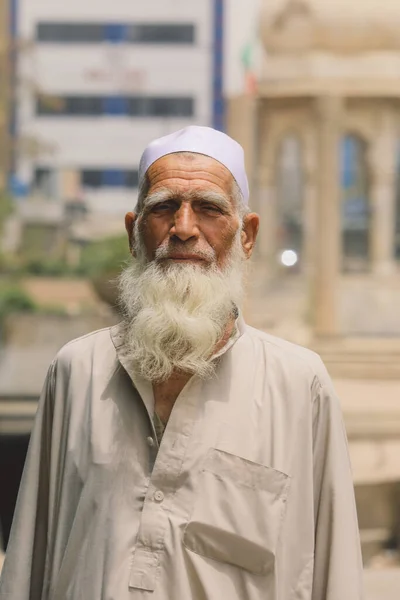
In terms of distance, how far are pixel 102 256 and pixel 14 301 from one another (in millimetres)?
657

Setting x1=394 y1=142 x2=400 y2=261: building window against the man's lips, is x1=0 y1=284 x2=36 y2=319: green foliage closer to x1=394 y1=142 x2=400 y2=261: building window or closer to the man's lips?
x1=394 y1=142 x2=400 y2=261: building window

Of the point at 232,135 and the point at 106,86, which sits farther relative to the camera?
the point at 232,135

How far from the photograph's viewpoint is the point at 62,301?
687 centimetres

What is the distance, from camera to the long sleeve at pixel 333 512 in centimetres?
150

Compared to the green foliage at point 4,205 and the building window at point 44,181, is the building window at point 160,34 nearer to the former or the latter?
the building window at point 44,181

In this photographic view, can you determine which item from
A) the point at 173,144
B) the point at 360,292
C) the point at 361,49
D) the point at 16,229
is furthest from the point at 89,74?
the point at 173,144

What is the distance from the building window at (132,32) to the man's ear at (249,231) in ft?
17.2

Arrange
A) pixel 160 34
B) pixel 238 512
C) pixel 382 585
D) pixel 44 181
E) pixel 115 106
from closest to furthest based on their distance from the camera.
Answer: pixel 238 512, pixel 382 585, pixel 160 34, pixel 115 106, pixel 44 181

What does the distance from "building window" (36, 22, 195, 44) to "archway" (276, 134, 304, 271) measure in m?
0.98

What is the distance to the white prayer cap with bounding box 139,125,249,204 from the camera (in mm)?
1594

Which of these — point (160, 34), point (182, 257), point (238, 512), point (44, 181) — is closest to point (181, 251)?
point (182, 257)

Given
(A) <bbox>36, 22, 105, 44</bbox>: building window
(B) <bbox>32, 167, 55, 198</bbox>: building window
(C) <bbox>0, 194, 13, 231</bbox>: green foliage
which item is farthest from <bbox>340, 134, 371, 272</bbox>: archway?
(C) <bbox>0, 194, 13, 231</bbox>: green foliage

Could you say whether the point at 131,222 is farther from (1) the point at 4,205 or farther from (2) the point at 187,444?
(1) the point at 4,205

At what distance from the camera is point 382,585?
4.02 m
